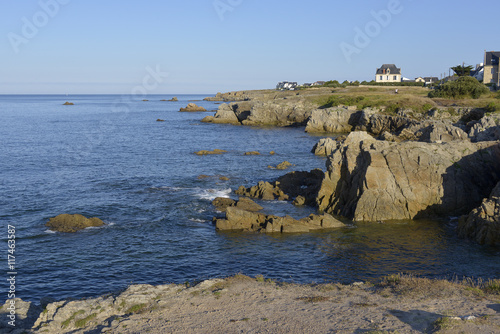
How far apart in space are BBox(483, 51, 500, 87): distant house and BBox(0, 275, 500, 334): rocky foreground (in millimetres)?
116289

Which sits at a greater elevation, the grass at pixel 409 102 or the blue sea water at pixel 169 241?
the grass at pixel 409 102

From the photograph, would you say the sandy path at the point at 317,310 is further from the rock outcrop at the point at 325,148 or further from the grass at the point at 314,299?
the rock outcrop at the point at 325,148

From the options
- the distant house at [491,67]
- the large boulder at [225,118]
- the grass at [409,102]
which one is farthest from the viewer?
the large boulder at [225,118]

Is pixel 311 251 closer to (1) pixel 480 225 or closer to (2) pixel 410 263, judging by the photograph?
(2) pixel 410 263

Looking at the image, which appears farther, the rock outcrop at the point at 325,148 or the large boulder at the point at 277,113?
the large boulder at the point at 277,113

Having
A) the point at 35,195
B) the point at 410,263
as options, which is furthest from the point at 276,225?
the point at 35,195

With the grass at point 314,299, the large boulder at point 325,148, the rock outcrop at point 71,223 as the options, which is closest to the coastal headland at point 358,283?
the grass at point 314,299

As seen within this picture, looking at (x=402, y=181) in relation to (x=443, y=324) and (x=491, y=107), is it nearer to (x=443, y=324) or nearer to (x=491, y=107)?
(x=443, y=324)

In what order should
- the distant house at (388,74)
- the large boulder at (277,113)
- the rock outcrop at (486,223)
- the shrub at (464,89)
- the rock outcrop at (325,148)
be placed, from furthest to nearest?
the distant house at (388,74) → the large boulder at (277,113) → the shrub at (464,89) → the rock outcrop at (325,148) → the rock outcrop at (486,223)

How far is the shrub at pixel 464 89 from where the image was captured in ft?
311

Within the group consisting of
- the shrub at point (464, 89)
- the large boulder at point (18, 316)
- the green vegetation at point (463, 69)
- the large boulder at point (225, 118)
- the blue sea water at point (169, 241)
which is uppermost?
the green vegetation at point (463, 69)

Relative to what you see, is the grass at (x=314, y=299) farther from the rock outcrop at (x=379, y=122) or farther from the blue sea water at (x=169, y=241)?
the rock outcrop at (x=379, y=122)

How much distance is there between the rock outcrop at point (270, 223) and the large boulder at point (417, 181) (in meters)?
3.34

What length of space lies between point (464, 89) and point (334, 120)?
28.2 metres
